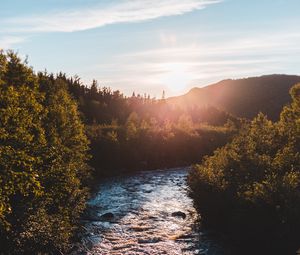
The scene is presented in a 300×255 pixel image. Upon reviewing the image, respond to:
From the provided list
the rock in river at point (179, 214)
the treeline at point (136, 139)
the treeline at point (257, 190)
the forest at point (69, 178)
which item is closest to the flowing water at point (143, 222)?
the rock in river at point (179, 214)

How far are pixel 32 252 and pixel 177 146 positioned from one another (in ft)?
242

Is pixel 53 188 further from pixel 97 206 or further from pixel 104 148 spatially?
pixel 104 148

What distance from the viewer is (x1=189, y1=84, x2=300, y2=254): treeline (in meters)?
28.9

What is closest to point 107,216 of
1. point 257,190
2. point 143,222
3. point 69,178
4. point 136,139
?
point 143,222

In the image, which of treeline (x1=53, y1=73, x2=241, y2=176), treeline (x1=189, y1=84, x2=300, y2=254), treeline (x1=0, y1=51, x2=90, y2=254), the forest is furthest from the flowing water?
treeline (x1=53, y1=73, x2=241, y2=176)

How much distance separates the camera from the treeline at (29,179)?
72.7ft

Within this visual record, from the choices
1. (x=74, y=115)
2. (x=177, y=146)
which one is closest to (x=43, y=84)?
(x=74, y=115)

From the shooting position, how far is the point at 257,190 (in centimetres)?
3105

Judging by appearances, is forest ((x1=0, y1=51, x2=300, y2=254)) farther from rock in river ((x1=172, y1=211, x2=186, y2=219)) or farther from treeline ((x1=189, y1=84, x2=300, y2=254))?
rock in river ((x1=172, y1=211, x2=186, y2=219))

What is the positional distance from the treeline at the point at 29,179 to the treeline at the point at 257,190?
38.5 feet

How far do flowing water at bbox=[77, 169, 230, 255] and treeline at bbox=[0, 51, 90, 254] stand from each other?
3.07m

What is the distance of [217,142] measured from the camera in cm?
11056

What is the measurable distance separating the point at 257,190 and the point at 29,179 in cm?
1623

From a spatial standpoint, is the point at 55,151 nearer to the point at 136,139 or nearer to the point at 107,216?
the point at 107,216
